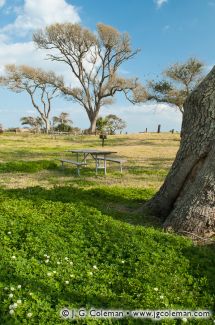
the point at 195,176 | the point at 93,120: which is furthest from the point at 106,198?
the point at 93,120

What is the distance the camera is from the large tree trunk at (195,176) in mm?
5828

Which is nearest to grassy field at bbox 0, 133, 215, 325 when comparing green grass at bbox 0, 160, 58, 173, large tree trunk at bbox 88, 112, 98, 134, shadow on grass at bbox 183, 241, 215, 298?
shadow on grass at bbox 183, 241, 215, 298

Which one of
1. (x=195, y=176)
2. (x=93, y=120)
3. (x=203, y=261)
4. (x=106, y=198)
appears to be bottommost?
(x=203, y=261)

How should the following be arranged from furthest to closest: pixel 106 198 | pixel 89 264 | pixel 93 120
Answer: pixel 93 120 < pixel 106 198 < pixel 89 264

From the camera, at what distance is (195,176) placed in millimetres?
6363

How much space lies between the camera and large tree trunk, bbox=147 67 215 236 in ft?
19.1

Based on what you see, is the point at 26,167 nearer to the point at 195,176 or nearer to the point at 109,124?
the point at 195,176

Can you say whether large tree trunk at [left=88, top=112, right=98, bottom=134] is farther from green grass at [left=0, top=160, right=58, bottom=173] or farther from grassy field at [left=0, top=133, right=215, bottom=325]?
grassy field at [left=0, top=133, right=215, bottom=325]

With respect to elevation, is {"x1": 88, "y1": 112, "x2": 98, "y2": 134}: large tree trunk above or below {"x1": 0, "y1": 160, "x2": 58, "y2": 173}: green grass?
above

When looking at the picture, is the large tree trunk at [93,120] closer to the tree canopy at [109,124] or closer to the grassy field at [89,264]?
the tree canopy at [109,124]

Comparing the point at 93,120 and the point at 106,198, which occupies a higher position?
the point at 93,120

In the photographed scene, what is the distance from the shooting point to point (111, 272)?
464cm

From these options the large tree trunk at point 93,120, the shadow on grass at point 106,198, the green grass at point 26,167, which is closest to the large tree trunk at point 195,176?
the shadow on grass at point 106,198

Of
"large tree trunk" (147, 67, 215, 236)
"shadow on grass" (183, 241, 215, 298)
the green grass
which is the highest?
"large tree trunk" (147, 67, 215, 236)
